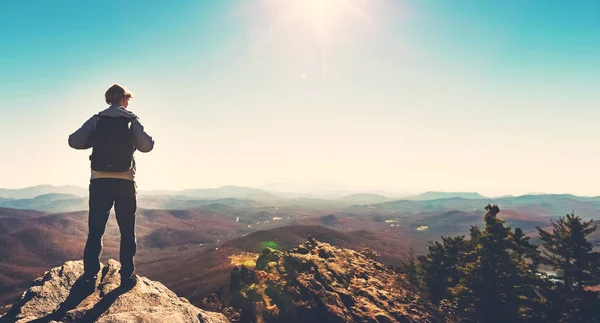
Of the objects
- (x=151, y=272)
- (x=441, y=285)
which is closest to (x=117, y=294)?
(x=441, y=285)

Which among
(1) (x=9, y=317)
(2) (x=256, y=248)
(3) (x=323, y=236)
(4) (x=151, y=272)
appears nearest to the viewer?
(1) (x=9, y=317)

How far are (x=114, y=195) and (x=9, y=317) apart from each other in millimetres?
2669

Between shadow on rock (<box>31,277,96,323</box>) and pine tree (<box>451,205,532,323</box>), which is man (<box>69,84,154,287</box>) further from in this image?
pine tree (<box>451,205,532,323</box>)

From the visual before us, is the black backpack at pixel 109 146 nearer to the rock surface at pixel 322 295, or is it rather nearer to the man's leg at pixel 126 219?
the man's leg at pixel 126 219

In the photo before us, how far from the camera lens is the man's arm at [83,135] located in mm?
5742

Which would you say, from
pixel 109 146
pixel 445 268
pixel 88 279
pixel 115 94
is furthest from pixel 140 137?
pixel 445 268

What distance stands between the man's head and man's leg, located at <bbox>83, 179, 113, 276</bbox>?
165 cm

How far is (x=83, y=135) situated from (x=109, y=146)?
0.51m

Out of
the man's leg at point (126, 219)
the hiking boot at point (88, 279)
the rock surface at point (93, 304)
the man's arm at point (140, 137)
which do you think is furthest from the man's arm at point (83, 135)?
the rock surface at point (93, 304)

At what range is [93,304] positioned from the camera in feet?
17.7

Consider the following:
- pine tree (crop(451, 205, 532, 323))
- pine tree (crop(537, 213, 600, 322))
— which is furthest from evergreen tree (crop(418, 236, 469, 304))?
pine tree (crop(451, 205, 532, 323))

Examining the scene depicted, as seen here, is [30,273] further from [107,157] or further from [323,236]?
[107,157]

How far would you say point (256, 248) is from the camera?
140250mm

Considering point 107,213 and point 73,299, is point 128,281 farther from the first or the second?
point 107,213
